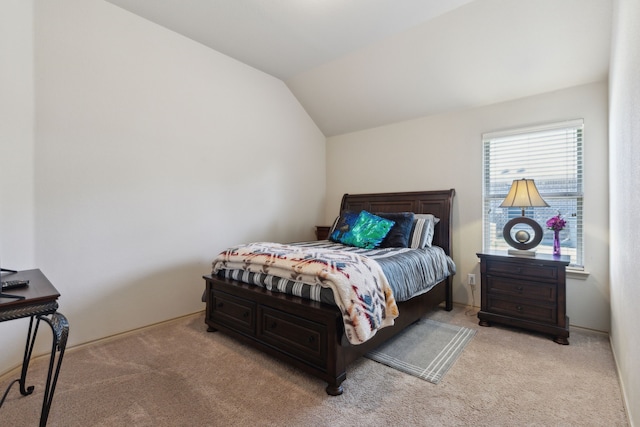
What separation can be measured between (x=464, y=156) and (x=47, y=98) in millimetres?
3873

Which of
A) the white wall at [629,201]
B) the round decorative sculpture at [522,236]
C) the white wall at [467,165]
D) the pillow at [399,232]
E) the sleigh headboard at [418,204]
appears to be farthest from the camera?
the sleigh headboard at [418,204]

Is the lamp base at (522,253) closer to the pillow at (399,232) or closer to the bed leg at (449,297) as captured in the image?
the bed leg at (449,297)

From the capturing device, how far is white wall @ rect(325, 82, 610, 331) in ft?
8.69

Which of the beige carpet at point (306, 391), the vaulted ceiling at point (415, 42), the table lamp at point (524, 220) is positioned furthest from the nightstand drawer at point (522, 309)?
the vaulted ceiling at point (415, 42)

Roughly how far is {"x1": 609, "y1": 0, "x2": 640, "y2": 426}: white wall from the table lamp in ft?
2.38

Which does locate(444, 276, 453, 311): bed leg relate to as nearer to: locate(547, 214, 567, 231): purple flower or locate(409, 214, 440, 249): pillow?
locate(409, 214, 440, 249): pillow

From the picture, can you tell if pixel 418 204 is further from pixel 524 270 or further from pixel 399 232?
pixel 524 270

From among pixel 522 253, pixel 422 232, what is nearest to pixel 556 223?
pixel 522 253

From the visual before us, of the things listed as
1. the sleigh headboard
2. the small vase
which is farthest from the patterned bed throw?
the small vase

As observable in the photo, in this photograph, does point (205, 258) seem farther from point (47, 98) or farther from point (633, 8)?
point (633, 8)

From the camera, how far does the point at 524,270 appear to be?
2.66 metres

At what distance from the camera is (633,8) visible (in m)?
1.42

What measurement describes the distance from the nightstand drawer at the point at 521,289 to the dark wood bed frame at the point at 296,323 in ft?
1.73

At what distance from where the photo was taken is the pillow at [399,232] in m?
3.08
